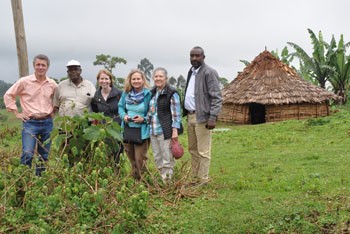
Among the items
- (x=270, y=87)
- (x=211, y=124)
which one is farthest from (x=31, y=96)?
(x=270, y=87)

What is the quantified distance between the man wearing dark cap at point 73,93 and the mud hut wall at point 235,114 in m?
12.7

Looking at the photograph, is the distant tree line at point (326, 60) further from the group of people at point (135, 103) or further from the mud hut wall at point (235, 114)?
the group of people at point (135, 103)

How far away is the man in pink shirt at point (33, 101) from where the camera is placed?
539 cm

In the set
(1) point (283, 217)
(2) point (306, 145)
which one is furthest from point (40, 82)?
(2) point (306, 145)

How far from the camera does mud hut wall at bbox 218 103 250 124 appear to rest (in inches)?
691

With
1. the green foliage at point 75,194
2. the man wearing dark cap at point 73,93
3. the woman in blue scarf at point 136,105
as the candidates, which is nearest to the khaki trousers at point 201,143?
the woman in blue scarf at point 136,105

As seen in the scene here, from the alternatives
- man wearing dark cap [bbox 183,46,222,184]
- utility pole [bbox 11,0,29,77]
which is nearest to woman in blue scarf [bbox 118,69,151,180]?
man wearing dark cap [bbox 183,46,222,184]

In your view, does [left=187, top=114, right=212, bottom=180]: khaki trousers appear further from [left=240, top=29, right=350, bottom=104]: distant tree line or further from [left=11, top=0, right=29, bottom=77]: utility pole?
[left=240, top=29, right=350, bottom=104]: distant tree line

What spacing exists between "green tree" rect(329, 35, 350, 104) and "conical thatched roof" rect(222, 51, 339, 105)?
5.99ft

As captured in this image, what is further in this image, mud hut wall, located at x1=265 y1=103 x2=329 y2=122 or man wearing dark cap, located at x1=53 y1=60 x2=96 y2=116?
mud hut wall, located at x1=265 y1=103 x2=329 y2=122

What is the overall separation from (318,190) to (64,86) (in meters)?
3.41

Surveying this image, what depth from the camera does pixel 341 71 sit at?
19.3 meters

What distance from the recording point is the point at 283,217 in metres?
4.50

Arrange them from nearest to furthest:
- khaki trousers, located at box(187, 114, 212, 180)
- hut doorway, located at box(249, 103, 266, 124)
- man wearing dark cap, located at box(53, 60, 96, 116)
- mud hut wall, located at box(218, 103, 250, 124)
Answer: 1. man wearing dark cap, located at box(53, 60, 96, 116)
2. khaki trousers, located at box(187, 114, 212, 180)
3. mud hut wall, located at box(218, 103, 250, 124)
4. hut doorway, located at box(249, 103, 266, 124)
